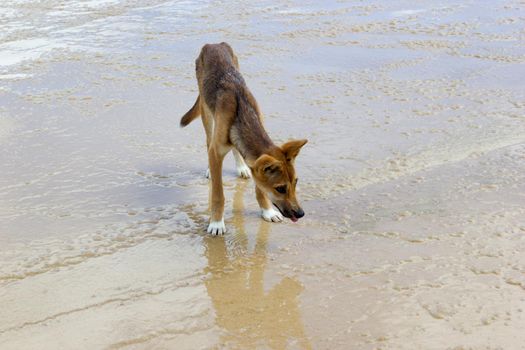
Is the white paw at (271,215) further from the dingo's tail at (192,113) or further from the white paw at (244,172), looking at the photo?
the dingo's tail at (192,113)

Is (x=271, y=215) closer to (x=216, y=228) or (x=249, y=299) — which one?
(x=216, y=228)

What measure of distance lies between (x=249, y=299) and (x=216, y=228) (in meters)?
1.23

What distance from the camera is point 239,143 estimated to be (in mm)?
5965

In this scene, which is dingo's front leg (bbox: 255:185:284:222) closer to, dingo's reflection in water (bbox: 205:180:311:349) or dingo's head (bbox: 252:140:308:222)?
dingo's reflection in water (bbox: 205:180:311:349)

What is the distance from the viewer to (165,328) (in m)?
4.44

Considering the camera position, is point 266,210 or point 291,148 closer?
point 291,148

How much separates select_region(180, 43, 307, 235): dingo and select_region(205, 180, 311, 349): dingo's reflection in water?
16.1 inches

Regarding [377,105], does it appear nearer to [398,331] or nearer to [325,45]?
[325,45]

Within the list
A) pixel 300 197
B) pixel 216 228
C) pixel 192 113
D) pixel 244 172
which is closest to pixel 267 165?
pixel 216 228

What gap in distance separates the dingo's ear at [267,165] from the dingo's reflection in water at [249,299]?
0.69 m

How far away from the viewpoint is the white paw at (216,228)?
5922mm

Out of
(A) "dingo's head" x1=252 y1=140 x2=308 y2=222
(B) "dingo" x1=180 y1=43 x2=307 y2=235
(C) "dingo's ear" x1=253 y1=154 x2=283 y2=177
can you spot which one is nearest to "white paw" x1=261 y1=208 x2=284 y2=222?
(B) "dingo" x1=180 y1=43 x2=307 y2=235

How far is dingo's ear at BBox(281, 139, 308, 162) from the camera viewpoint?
211 inches

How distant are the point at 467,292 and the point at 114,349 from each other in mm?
2473
